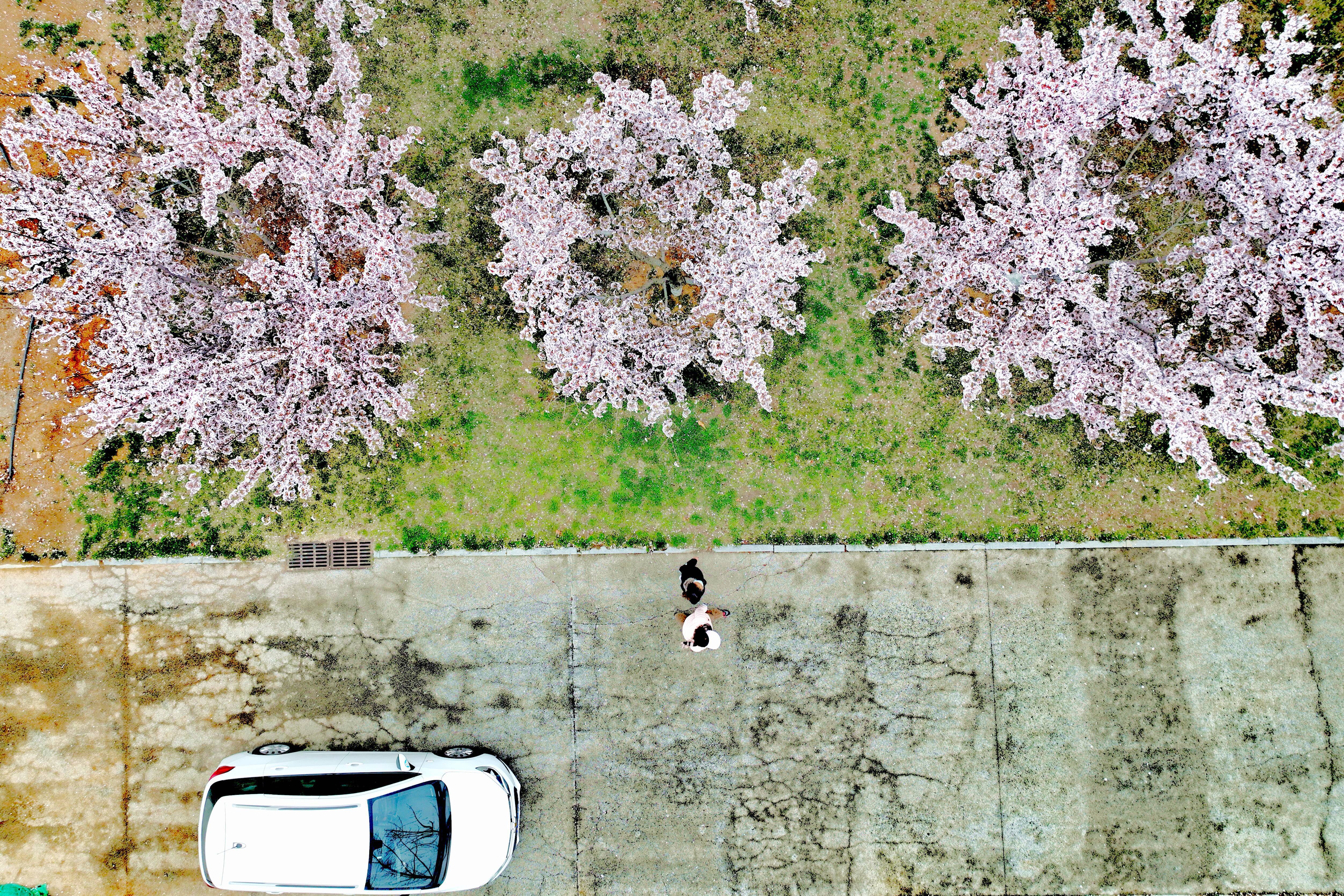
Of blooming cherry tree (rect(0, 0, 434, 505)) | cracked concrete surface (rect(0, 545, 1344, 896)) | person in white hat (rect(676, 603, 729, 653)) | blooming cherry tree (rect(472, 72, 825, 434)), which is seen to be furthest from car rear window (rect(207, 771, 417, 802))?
blooming cherry tree (rect(472, 72, 825, 434))

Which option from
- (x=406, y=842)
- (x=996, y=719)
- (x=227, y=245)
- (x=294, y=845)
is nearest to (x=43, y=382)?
(x=227, y=245)

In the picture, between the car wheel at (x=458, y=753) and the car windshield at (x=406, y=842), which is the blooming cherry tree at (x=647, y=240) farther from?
the car windshield at (x=406, y=842)

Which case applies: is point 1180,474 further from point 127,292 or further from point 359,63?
point 127,292

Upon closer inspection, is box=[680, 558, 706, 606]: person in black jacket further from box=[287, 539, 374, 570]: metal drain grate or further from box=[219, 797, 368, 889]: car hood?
box=[219, 797, 368, 889]: car hood

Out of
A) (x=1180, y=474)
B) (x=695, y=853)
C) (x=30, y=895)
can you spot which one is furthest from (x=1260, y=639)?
(x=30, y=895)

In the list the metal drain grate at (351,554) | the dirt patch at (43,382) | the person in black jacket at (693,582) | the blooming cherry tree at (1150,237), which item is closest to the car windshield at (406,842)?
the metal drain grate at (351,554)
